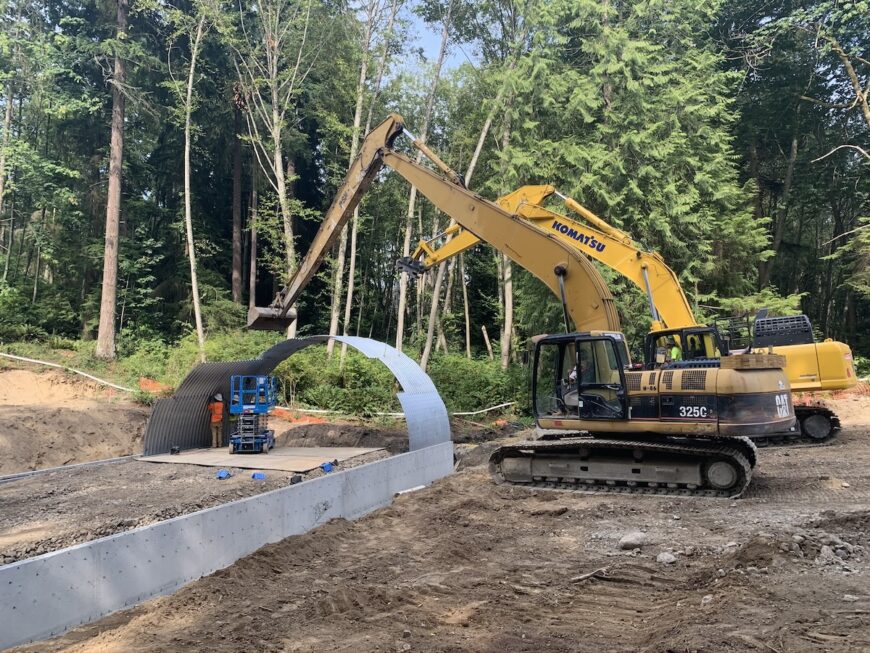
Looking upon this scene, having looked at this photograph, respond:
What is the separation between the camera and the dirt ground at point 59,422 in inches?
512

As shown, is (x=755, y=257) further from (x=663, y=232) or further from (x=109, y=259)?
(x=109, y=259)

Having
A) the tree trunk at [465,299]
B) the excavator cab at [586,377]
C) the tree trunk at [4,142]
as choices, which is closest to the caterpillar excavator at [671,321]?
the excavator cab at [586,377]

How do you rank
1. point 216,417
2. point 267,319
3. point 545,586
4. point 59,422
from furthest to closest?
point 59,422
point 216,417
point 267,319
point 545,586

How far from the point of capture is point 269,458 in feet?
36.8

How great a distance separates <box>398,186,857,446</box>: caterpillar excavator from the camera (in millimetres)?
11031

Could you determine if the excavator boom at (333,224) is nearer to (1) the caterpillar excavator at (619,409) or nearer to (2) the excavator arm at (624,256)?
(2) the excavator arm at (624,256)

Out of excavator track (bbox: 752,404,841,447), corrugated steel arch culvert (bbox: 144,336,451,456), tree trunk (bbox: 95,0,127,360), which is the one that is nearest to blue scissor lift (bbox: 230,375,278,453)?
corrugated steel arch culvert (bbox: 144,336,451,456)

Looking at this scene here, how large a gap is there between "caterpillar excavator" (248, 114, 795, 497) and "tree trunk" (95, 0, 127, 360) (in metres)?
16.1

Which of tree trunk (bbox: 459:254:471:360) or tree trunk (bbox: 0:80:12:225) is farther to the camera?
tree trunk (bbox: 459:254:471:360)

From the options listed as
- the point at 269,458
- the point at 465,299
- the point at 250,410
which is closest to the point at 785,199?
the point at 465,299

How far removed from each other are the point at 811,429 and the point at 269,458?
36.4 feet

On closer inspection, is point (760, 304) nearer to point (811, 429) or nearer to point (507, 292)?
point (811, 429)

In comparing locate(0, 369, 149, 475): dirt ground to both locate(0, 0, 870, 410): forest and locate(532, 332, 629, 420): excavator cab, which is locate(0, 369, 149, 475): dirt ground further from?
locate(532, 332, 629, 420): excavator cab

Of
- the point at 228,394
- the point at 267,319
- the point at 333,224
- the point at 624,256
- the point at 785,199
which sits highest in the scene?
the point at 785,199
